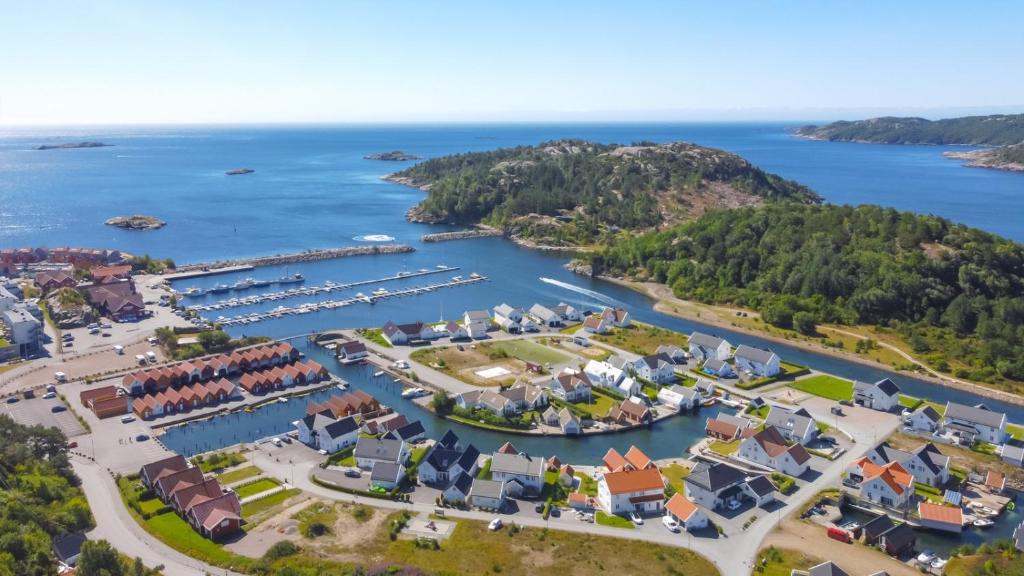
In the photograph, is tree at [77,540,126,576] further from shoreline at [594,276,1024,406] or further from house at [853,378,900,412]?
shoreline at [594,276,1024,406]

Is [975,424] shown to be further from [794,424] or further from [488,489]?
[488,489]

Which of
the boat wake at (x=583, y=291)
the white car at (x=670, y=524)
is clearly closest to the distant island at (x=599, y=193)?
the boat wake at (x=583, y=291)

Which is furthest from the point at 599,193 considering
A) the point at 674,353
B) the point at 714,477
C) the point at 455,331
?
the point at 714,477

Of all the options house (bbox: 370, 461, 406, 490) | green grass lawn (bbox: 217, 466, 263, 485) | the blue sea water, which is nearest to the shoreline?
the blue sea water

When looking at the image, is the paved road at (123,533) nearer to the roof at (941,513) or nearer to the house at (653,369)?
the roof at (941,513)

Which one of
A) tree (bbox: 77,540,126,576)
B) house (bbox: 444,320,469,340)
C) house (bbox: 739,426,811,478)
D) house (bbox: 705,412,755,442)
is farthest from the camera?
house (bbox: 444,320,469,340)

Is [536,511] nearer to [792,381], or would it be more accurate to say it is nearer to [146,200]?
[792,381]

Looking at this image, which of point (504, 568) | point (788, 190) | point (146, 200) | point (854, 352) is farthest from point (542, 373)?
point (146, 200)
